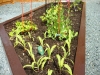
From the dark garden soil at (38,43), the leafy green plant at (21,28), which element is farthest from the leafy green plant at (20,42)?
the leafy green plant at (21,28)

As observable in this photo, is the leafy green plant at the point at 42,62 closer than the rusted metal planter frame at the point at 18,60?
No

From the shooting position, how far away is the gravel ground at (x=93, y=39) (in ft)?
6.73

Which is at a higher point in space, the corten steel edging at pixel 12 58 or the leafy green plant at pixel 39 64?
the corten steel edging at pixel 12 58

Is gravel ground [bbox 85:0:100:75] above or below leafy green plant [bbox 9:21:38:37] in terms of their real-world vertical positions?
below

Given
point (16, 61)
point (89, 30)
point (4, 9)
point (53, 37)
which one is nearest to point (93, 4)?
point (89, 30)

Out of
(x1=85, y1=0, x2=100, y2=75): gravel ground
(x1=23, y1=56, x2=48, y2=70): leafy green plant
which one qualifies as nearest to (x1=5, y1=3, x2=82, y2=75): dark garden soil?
(x1=23, y1=56, x2=48, y2=70): leafy green plant

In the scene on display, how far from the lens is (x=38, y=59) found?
5.53 feet

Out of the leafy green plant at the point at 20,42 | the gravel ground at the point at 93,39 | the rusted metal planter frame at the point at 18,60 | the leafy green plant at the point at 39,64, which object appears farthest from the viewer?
the gravel ground at the point at 93,39

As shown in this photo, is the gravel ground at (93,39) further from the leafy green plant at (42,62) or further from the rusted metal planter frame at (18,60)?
the leafy green plant at (42,62)

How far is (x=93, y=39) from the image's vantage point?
2656 millimetres

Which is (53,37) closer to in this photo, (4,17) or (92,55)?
(92,55)

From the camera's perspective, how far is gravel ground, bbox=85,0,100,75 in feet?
6.73

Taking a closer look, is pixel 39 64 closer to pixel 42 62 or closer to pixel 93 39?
pixel 42 62

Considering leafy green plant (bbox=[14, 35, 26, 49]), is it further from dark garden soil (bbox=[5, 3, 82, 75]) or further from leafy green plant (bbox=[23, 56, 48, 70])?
leafy green plant (bbox=[23, 56, 48, 70])
